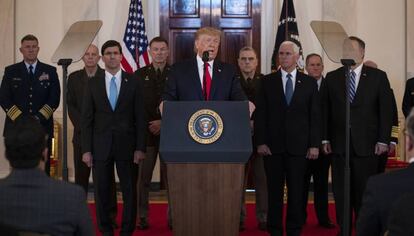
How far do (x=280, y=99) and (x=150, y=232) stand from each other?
1.63 m

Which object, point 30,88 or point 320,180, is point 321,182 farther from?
point 30,88

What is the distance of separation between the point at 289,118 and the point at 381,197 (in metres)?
2.75

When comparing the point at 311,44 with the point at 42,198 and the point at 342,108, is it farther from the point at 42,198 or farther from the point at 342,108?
the point at 42,198

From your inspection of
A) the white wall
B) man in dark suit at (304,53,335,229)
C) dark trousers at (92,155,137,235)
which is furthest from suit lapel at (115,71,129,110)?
the white wall

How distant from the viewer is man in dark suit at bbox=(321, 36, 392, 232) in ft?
18.0

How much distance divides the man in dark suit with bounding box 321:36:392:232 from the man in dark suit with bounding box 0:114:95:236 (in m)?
3.19

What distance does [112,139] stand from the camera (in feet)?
17.9

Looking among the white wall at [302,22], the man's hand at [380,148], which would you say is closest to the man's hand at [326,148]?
the man's hand at [380,148]

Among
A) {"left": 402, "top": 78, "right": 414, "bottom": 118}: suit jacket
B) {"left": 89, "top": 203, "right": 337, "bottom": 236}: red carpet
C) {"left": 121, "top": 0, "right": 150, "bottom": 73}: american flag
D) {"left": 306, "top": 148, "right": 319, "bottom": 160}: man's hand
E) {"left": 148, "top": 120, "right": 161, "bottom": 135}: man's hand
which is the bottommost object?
{"left": 89, "top": 203, "right": 337, "bottom": 236}: red carpet

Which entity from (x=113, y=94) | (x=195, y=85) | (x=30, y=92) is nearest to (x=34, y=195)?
(x=195, y=85)

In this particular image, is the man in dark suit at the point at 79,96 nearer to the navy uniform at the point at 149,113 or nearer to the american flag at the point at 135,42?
the navy uniform at the point at 149,113

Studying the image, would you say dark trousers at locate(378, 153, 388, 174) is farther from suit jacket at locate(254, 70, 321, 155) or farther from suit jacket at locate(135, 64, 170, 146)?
suit jacket at locate(135, 64, 170, 146)

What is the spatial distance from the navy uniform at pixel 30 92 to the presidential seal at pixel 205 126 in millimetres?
2704

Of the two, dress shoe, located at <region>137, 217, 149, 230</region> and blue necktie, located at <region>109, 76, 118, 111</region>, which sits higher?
blue necktie, located at <region>109, 76, 118, 111</region>
